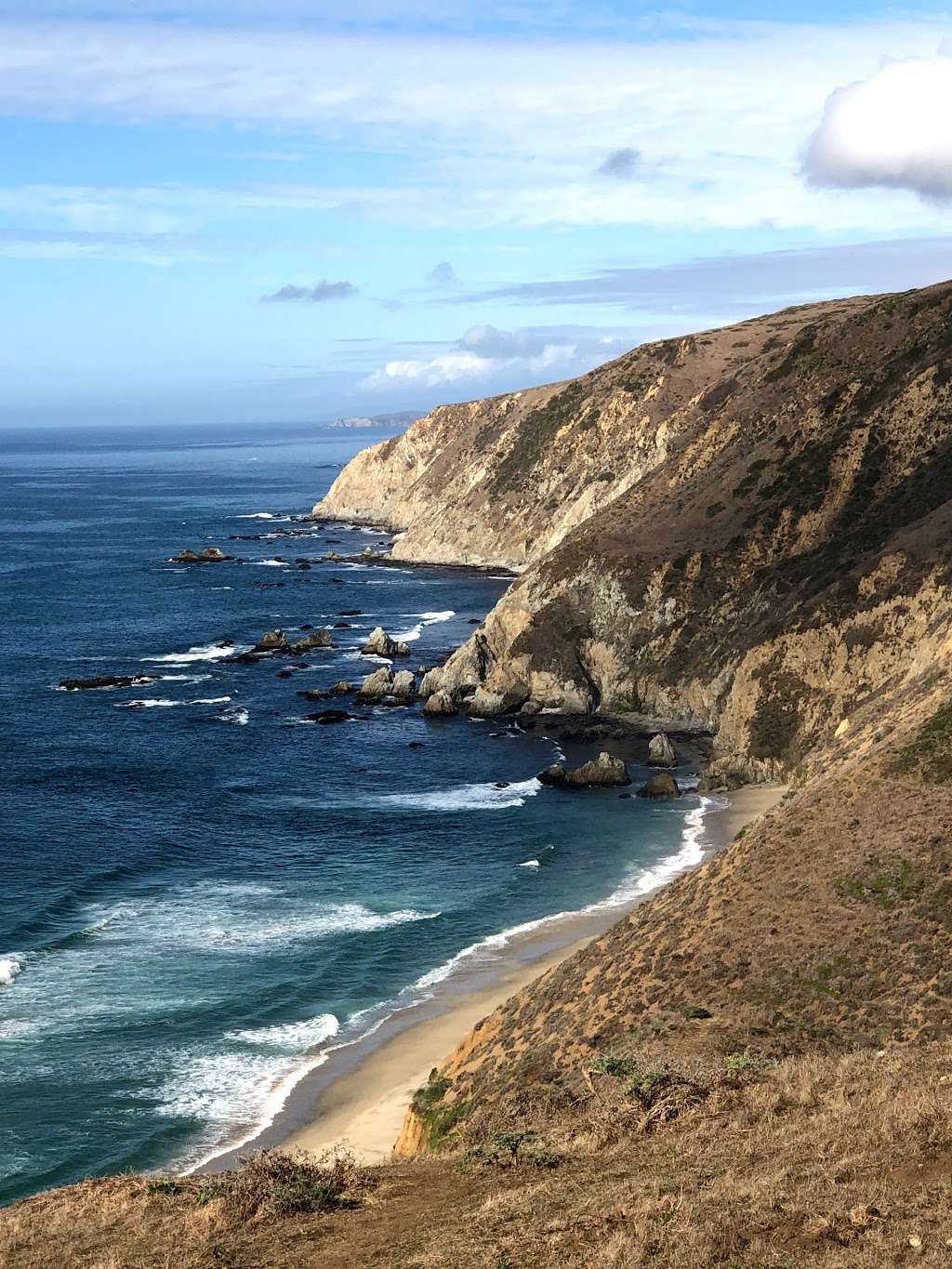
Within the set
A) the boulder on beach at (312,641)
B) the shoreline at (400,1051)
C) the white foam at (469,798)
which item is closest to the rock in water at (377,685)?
the boulder on beach at (312,641)

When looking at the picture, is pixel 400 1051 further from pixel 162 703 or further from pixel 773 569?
pixel 773 569

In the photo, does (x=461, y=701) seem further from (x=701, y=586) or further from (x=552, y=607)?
(x=701, y=586)

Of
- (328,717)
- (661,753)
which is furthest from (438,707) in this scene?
(661,753)

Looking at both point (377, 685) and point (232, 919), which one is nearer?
point (232, 919)

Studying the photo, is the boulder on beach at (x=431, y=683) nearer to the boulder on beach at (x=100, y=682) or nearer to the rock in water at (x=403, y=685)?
the rock in water at (x=403, y=685)

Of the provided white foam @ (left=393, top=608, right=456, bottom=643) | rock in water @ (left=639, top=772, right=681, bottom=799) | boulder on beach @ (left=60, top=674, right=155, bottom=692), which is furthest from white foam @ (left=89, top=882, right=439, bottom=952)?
white foam @ (left=393, top=608, right=456, bottom=643)

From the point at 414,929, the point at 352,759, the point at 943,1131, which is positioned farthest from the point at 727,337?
the point at 943,1131
